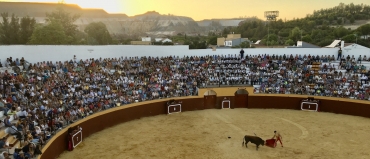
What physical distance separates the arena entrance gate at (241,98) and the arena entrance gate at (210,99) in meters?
2.11

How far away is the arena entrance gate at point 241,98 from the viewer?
2661cm

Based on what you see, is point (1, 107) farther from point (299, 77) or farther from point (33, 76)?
point (299, 77)

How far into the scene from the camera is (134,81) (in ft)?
82.8

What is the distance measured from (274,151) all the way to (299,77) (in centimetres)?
1523

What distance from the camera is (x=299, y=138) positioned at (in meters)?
17.7

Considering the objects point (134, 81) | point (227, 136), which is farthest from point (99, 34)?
point (227, 136)

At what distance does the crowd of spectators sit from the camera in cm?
1550

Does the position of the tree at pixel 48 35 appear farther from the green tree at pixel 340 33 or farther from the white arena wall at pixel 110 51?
the green tree at pixel 340 33

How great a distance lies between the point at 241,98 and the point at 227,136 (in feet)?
30.2

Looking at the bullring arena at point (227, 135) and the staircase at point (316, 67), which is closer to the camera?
the bullring arena at point (227, 135)

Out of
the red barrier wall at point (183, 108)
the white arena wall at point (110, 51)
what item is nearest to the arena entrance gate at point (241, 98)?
the red barrier wall at point (183, 108)

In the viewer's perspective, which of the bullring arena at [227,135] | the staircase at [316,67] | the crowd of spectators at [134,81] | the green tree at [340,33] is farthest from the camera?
the green tree at [340,33]

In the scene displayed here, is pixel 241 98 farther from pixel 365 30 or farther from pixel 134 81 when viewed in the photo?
pixel 365 30

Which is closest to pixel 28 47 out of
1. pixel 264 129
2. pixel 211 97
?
pixel 211 97
